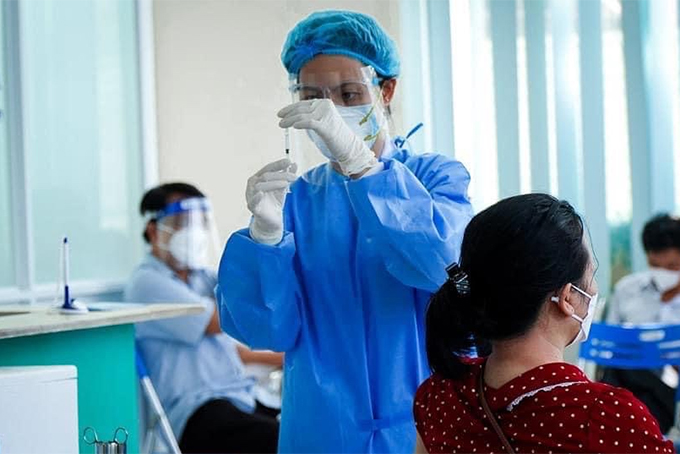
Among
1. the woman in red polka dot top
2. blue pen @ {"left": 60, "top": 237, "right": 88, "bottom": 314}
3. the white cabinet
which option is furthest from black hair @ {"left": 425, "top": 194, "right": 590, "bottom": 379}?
blue pen @ {"left": 60, "top": 237, "right": 88, "bottom": 314}

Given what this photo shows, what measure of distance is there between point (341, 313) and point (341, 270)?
7 centimetres

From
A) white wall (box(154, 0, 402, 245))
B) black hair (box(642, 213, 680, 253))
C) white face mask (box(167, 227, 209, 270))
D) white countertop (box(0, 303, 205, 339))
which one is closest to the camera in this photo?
white wall (box(154, 0, 402, 245))

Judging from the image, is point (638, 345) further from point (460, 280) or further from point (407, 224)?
point (460, 280)

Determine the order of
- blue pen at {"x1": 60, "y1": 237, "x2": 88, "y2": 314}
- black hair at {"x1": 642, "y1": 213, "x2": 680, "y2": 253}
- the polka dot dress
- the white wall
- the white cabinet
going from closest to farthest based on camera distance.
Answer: the polka dot dress
the white cabinet
the white wall
blue pen at {"x1": 60, "y1": 237, "x2": 88, "y2": 314}
black hair at {"x1": 642, "y1": 213, "x2": 680, "y2": 253}

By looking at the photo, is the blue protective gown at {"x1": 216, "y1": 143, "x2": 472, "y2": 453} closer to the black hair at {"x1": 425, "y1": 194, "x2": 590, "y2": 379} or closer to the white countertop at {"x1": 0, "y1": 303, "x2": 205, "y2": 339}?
the black hair at {"x1": 425, "y1": 194, "x2": 590, "y2": 379}

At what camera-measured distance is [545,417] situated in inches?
48.9

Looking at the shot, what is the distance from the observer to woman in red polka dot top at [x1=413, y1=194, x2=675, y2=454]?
1223 millimetres

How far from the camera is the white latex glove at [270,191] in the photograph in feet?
5.27

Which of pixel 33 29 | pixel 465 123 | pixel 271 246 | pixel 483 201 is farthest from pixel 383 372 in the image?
pixel 33 29

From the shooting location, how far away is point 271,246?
1671 millimetres

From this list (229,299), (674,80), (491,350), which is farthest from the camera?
(674,80)

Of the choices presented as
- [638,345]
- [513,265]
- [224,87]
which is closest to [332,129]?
[513,265]

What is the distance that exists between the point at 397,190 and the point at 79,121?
7.55 ft

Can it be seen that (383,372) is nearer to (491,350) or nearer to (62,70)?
(491,350)
